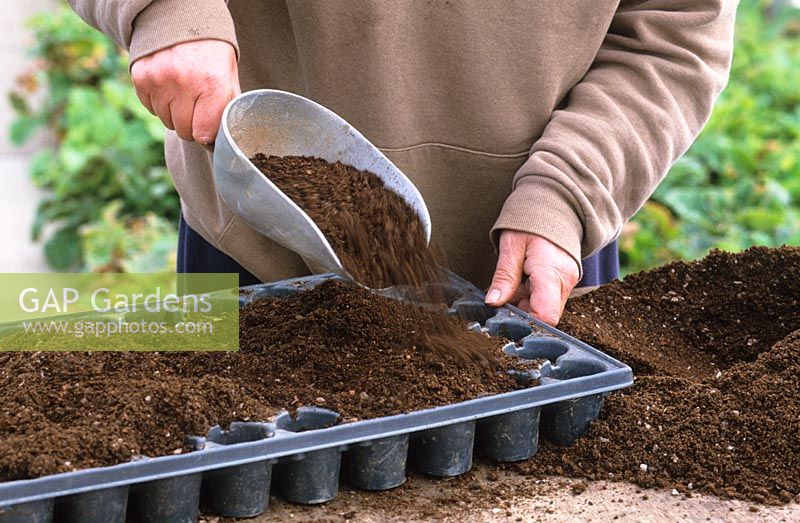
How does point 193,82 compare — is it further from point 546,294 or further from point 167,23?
point 546,294

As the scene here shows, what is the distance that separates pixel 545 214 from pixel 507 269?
13cm

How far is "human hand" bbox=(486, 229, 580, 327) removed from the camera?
5.88 feet

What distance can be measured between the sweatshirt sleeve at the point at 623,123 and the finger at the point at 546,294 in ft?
0.24

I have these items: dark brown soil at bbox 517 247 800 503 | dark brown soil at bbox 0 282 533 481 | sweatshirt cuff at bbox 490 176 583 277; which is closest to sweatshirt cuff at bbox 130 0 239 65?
dark brown soil at bbox 0 282 533 481

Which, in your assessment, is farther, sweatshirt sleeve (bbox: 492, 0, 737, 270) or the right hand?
sweatshirt sleeve (bbox: 492, 0, 737, 270)

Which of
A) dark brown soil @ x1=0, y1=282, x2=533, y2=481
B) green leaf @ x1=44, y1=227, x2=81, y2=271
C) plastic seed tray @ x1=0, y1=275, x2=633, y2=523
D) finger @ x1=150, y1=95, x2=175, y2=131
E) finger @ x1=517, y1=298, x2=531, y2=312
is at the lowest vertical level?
green leaf @ x1=44, y1=227, x2=81, y2=271

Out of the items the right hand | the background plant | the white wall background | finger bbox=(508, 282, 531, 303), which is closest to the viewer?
the right hand

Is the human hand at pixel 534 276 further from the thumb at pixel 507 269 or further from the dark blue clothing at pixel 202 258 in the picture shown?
the dark blue clothing at pixel 202 258

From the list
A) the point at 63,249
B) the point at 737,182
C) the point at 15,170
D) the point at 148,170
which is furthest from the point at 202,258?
the point at 15,170

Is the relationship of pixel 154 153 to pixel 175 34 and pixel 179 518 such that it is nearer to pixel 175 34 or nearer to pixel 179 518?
pixel 175 34

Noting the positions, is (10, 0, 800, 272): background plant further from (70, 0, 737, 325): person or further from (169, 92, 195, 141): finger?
(169, 92, 195, 141): finger

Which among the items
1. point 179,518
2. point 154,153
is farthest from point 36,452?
point 154,153

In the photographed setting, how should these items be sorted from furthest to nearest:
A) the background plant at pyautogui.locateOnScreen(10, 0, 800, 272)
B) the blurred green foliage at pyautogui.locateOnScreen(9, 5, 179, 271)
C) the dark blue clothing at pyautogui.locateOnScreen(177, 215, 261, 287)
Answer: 1. the blurred green foliage at pyautogui.locateOnScreen(9, 5, 179, 271)
2. the background plant at pyautogui.locateOnScreen(10, 0, 800, 272)
3. the dark blue clothing at pyautogui.locateOnScreen(177, 215, 261, 287)

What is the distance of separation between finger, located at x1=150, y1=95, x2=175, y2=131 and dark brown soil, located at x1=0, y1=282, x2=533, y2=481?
14.0 inches
